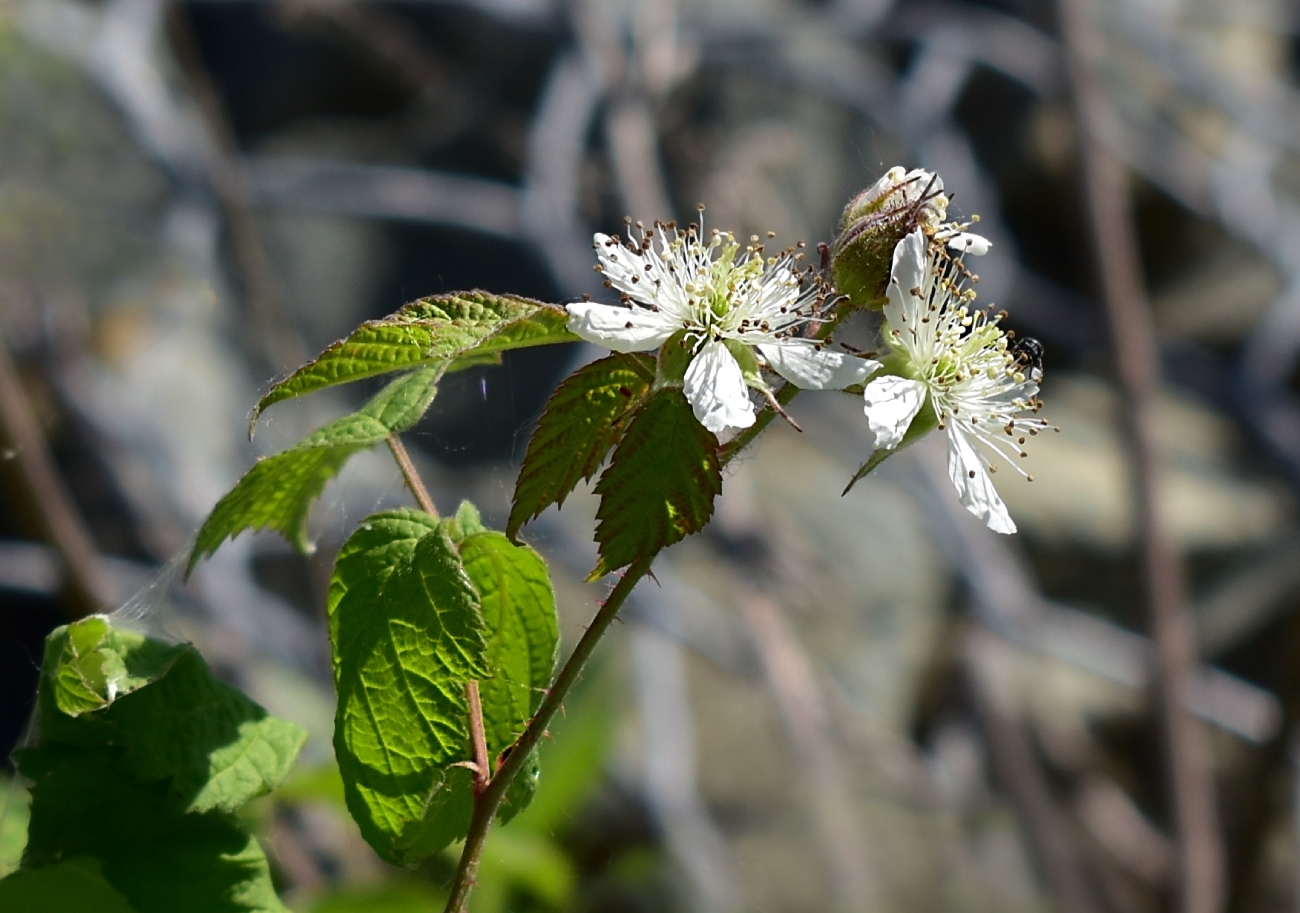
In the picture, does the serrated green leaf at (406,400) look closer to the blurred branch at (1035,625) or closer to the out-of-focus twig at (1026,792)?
the out-of-focus twig at (1026,792)

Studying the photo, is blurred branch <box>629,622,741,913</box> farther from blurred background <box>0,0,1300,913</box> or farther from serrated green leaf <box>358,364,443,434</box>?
serrated green leaf <box>358,364,443,434</box>

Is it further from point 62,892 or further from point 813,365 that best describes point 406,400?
point 62,892

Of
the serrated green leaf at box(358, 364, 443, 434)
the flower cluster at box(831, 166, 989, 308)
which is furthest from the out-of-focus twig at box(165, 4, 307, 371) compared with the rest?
the flower cluster at box(831, 166, 989, 308)

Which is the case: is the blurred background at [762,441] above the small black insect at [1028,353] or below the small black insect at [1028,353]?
above

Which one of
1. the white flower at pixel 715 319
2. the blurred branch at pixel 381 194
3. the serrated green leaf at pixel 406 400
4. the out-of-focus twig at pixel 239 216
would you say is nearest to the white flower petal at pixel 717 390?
the white flower at pixel 715 319

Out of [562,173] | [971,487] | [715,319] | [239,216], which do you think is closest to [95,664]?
[715,319]

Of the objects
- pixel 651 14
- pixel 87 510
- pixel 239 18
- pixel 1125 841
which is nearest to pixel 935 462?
pixel 1125 841
